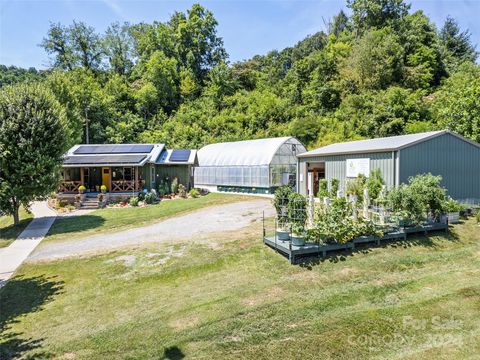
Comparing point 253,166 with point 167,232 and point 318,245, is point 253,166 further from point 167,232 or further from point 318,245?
point 318,245

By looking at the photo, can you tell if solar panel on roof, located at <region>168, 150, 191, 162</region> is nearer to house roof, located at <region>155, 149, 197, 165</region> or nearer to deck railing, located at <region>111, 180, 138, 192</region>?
house roof, located at <region>155, 149, 197, 165</region>

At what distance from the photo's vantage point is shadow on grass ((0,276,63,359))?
5.80 m

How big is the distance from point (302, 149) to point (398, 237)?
56.5ft

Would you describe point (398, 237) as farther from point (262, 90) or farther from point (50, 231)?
point (262, 90)

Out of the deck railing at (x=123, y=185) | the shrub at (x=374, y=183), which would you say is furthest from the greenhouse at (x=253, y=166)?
the shrub at (x=374, y=183)

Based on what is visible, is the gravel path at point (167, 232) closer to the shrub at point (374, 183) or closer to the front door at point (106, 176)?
the shrub at point (374, 183)

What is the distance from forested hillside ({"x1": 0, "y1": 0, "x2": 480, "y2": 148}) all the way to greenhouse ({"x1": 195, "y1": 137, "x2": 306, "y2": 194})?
280 inches

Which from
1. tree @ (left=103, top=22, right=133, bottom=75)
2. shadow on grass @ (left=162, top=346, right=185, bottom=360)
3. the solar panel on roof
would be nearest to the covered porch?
the solar panel on roof

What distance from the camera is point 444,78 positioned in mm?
35375

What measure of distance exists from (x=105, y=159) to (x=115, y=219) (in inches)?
322

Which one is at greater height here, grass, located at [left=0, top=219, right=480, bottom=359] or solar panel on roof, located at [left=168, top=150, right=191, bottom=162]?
solar panel on roof, located at [left=168, top=150, right=191, bottom=162]

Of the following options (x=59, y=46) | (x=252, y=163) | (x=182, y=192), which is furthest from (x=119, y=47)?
(x=252, y=163)

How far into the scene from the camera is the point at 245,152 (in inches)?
1090

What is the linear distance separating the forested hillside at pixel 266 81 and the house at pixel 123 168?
12129 millimetres
